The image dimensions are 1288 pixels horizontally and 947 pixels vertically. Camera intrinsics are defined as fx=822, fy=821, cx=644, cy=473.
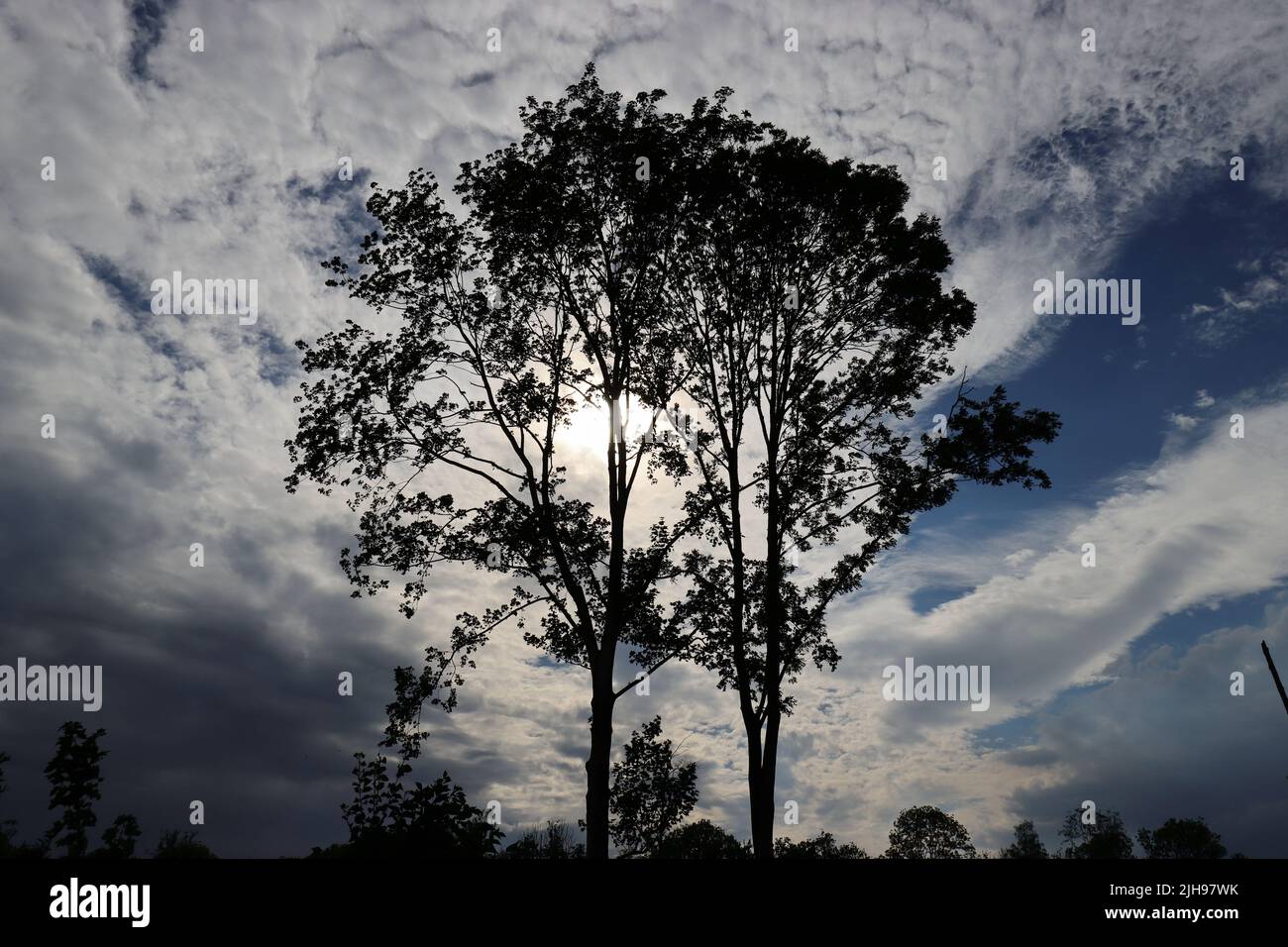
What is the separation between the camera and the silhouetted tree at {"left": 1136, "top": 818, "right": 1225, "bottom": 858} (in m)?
72.8

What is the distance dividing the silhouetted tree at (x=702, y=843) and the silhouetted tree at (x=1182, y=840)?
43512mm

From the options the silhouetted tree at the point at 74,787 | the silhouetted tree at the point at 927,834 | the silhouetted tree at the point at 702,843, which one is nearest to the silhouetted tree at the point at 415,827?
the silhouetted tree at the point at 74,787

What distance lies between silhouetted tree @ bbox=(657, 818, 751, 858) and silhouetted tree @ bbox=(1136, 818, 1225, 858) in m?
43.5

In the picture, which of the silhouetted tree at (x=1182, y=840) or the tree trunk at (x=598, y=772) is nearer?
the tree trunk at (x=598, y=772)

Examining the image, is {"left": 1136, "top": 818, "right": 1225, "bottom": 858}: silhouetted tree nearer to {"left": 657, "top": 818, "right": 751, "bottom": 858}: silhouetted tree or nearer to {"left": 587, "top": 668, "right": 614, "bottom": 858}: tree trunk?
{"left": 657, "top": 818, "right": 751, "bottom": 858}: silhouetted tree

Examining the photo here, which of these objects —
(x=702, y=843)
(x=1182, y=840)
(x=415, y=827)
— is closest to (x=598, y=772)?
(x=415, y=827)

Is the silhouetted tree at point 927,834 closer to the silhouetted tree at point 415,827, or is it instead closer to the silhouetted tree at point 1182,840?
the silhouetted tree at point 1182,840

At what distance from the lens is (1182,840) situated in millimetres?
75500

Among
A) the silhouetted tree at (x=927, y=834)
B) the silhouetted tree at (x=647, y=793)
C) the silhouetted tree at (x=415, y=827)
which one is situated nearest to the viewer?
the silhouetted tree at (x=415, y=827)

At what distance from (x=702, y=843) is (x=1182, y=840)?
5613 centimetres

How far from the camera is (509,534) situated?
23.5m

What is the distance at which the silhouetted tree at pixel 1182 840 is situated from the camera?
7275cm

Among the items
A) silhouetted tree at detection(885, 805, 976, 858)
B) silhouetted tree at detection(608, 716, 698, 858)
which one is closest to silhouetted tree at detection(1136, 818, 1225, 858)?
silhouetted tree at detection(885, 805, 976, 858)
